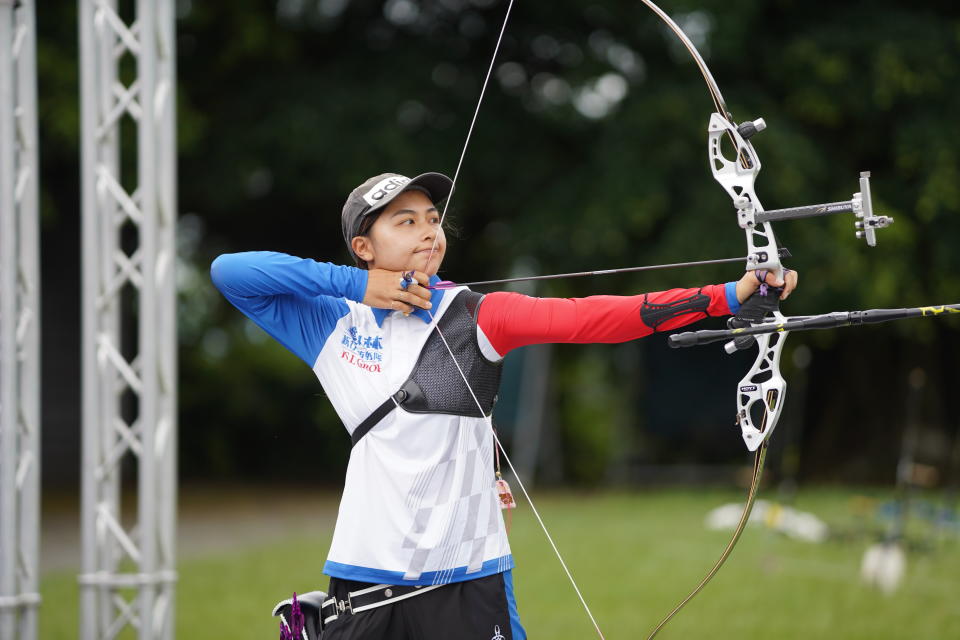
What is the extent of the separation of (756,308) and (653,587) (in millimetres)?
4715

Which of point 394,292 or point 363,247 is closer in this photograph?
point 394,292

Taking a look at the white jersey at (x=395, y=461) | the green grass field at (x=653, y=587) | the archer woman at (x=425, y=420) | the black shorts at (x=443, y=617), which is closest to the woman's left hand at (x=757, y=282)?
the archer woman at (x=425, y=420)

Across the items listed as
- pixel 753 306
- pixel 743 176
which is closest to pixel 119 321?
pixel 743 176

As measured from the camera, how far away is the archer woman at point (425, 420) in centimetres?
204

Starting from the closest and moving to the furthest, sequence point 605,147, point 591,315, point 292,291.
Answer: point 591,315
point 292,291
point 605,147

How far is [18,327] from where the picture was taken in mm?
4047

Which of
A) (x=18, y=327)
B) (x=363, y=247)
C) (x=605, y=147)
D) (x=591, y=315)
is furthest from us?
(x=605, y=147)

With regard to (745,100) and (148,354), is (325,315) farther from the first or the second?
(745,100)

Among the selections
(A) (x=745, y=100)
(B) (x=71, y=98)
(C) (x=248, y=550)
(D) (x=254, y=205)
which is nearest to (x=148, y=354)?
(C) (x=248, y=550)

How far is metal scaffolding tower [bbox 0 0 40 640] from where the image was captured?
154 inches

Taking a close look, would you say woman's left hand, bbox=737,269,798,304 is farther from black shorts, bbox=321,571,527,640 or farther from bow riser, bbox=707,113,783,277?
black shorts, bbox=321,571,527,640

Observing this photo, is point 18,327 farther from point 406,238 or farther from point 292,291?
point 406,238

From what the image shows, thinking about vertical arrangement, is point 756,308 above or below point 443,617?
above

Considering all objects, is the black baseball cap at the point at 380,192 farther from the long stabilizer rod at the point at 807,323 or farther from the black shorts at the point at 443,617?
the black shorts at the point at 443,617
